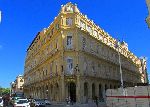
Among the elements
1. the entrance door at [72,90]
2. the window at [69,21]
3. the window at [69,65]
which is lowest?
the entrance door at [72,90]

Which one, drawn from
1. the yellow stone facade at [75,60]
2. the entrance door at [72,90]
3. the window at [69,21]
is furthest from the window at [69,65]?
the window at [69,21]

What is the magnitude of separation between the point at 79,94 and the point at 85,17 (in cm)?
1533

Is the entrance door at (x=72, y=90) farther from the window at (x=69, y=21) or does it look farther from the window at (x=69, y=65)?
the window at (x=69, y=21)

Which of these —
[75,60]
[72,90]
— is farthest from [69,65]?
[72,90]

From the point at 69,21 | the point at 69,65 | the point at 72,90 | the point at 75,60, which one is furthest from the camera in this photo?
the point at 69,21

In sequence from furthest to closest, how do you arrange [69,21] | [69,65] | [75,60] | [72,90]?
[69,21] < [72,90] < [69,65] < [75,60]

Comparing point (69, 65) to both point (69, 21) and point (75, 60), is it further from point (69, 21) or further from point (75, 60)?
point (69, 21)

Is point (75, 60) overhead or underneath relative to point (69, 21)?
underneath

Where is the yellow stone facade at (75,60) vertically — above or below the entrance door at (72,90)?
above

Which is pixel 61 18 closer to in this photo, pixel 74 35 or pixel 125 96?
pixel 74 35

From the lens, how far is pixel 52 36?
57.8 m

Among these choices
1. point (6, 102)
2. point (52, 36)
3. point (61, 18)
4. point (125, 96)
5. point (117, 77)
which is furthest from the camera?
point (117, 77)

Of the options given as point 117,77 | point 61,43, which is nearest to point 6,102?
point 61,43

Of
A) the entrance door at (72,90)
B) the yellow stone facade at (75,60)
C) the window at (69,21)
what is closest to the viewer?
the yellow stone facade at (75,60)
